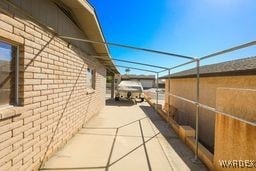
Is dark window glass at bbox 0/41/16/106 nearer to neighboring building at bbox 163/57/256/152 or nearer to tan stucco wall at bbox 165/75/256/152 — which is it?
neighboring building at bbox 163/57/256/152

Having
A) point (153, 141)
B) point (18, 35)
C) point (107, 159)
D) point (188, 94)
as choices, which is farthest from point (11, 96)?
point (188, 94)

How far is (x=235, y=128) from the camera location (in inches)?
138

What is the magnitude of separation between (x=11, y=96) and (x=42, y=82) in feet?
2.67

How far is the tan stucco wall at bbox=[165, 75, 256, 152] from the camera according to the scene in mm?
6394

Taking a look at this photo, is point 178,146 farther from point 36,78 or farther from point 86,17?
point 86,17

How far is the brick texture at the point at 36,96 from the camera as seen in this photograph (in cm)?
296

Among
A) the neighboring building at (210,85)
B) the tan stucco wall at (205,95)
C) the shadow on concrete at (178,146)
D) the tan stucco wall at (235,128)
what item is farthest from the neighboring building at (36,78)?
the tan stucco wall at (205,95)

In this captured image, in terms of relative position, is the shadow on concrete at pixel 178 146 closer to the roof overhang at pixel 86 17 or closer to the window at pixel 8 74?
the window at pixel 8 74

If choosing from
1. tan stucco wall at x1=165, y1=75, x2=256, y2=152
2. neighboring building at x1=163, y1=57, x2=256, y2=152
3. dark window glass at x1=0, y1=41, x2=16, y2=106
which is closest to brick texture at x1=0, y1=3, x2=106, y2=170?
dark window glass at x1=0, y1=41, x2=16, y2=106

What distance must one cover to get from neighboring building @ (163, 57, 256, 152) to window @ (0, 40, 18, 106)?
4.74m

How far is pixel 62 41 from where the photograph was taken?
5168 millimetres

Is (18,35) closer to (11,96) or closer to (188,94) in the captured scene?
(11,96)

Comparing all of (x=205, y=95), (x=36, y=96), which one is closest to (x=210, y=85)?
(x=205, y=95)

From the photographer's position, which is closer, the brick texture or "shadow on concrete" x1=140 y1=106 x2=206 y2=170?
the brick texture
